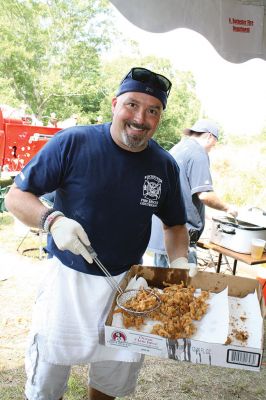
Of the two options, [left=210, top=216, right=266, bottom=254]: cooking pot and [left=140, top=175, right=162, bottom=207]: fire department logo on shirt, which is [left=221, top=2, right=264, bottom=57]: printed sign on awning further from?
[left=210, top=216, right=266, bottom=254]: cooking pot

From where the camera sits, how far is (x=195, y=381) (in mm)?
3037

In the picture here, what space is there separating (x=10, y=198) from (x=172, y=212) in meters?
0.88

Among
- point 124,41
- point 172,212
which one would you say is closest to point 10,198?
point 172,212

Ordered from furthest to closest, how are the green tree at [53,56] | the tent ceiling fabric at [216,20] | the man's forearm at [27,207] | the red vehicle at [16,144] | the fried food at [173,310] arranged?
the green tree at [53,56] < the red vehicle at [16,144] < the tent ceiling fabric at [216,20] < the man's forearm at [27,207] < the fried food at [173,310]

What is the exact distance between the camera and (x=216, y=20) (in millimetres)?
2623

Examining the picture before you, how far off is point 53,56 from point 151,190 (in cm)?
2192

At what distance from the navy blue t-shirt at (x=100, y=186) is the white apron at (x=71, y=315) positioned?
8cm

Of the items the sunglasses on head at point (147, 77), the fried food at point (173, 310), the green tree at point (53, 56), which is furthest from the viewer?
the green tree at point (53, 56)

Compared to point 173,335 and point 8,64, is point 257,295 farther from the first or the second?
point 8,64

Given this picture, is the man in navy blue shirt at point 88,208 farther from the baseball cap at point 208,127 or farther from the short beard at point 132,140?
the baseball cap at point 208,127

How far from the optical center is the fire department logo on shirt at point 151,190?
1820mm

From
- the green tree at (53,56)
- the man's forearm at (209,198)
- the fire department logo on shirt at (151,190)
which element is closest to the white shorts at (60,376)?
the fire department logo on shirt at (151,190)

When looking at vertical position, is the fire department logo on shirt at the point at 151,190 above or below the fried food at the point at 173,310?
above

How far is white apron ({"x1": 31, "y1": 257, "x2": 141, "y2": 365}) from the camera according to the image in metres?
1.73
